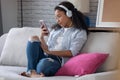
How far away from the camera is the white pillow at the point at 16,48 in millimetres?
2479

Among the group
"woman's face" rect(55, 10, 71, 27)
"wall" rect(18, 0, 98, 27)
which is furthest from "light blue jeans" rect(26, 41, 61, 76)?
"wall" rect(18, 0, 98, 27)

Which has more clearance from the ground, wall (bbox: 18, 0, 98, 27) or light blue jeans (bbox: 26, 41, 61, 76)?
wall (bbox: 18, 0, 98, 27)

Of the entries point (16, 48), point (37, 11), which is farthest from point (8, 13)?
point (16, 48)

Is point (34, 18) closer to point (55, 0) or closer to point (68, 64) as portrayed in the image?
point (55, 0)

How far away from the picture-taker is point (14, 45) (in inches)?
100

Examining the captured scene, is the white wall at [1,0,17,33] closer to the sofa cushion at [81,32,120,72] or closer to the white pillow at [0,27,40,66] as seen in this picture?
the white pillow at [0,27,40,66]

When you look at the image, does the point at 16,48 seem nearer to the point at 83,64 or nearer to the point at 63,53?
the point at 63,53

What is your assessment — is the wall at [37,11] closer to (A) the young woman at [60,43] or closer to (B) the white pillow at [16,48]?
(B) the white pillow at [16,48]

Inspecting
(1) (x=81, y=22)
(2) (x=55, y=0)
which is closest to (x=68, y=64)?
(1) (x=81, y=22)

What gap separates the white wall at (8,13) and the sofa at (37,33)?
0.98 metres

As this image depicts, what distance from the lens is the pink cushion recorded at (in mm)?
1892

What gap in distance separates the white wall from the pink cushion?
1.85 m

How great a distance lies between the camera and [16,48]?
253cm

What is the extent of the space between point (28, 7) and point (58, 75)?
5.88 feet
